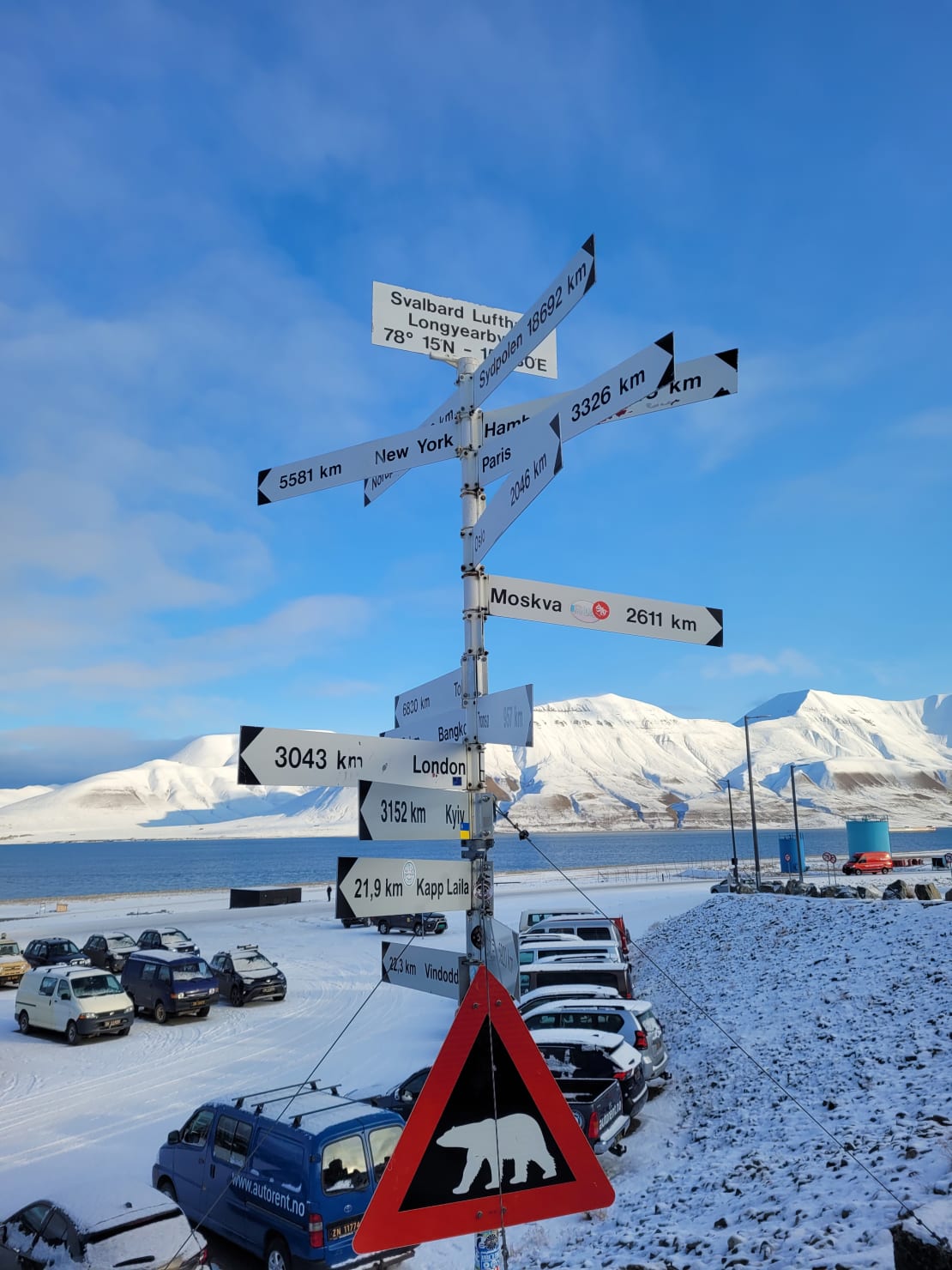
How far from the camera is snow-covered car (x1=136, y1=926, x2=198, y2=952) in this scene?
2886cm

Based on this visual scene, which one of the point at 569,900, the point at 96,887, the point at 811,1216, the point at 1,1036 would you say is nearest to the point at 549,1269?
the point at 811,1216

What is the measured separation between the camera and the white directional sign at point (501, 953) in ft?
14.9

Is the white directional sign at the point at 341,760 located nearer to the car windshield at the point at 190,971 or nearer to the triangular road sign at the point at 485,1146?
the triangular road sign at the point at 485,1146

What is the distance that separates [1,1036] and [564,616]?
2042 cm

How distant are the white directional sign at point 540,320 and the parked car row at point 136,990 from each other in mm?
18383

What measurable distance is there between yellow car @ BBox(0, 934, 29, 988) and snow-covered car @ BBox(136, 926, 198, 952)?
11.2 feet

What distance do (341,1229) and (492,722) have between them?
6082mm

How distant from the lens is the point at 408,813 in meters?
4.65

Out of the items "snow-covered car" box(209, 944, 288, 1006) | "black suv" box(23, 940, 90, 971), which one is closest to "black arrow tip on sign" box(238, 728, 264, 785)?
"snow-covered car" box(209, 944, 288, 1006)

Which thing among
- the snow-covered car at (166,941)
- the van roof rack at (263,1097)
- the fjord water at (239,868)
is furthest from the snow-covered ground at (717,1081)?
the fjord water at (239,868)

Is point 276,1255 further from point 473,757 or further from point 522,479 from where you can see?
point 522,479

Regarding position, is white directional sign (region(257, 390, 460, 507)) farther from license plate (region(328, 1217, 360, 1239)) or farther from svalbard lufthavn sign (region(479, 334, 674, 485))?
license plate (region(328, 1217, 360, 1239))

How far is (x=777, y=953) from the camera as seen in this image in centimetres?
2069

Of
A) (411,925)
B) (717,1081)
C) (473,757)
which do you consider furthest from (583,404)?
(411,925)
